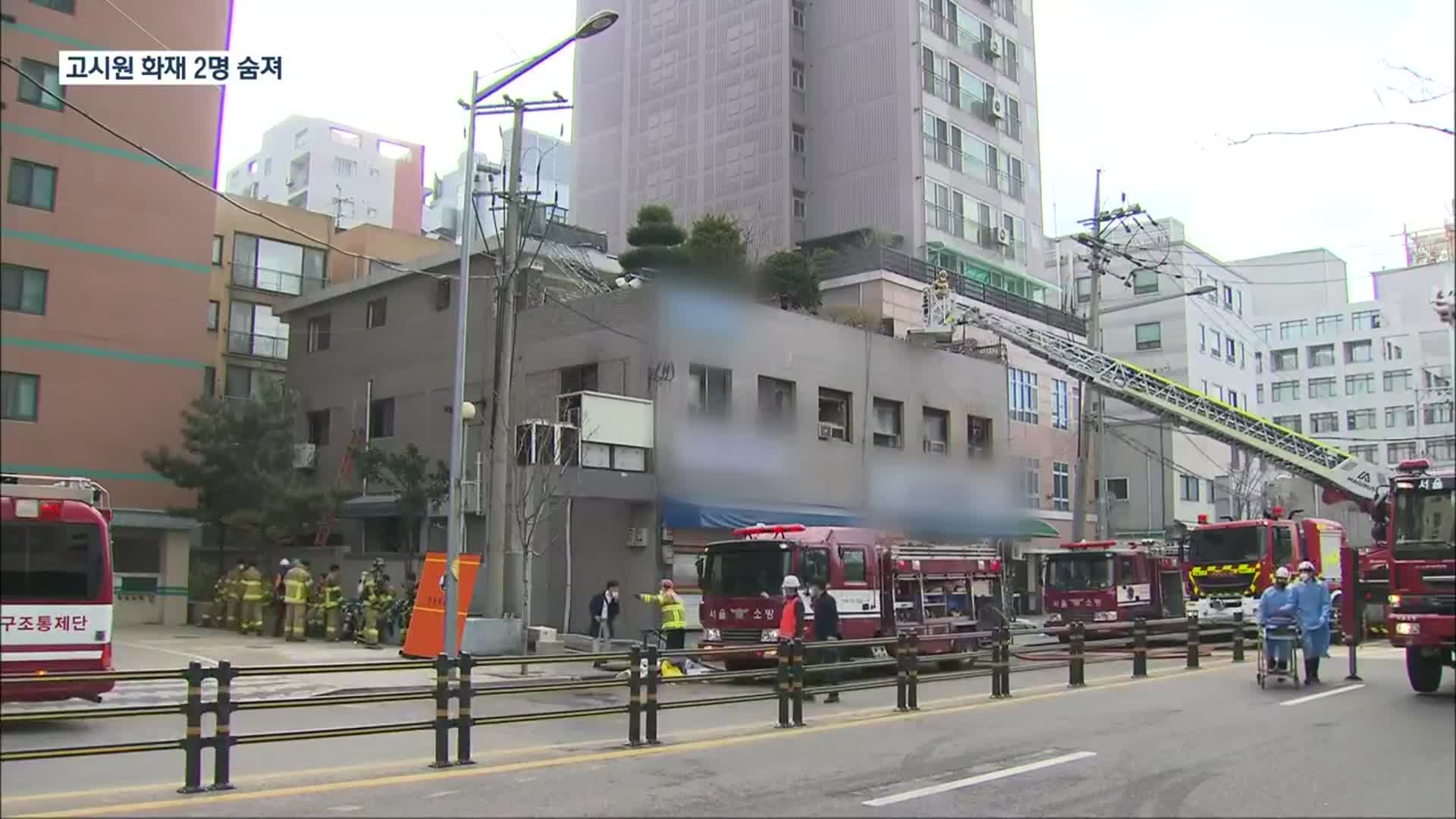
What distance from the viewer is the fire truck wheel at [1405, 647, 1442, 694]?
13219 millimetres

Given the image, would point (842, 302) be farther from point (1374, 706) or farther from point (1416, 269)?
point (1416, 269)

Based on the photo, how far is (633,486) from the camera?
2783 cm

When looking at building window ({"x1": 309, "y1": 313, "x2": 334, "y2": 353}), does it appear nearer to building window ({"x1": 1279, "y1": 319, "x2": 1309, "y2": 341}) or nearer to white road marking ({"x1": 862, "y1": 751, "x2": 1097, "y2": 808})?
white road marking ({"x1": 862, "y1": 751, "x2": 1097, "y2": 808})

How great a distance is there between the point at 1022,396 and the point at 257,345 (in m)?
28.0

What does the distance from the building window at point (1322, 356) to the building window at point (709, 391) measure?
43488 mm

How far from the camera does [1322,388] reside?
2552 inches

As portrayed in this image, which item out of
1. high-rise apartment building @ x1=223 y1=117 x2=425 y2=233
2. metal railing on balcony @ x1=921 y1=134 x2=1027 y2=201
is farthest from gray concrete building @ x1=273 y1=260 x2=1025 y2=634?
high-rise apartment building @ x1=223 y1=117 x2=425 y2=233

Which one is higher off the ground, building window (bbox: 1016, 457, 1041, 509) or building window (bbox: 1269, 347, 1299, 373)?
building window (bbox: 1269, 347, 1299, 373)

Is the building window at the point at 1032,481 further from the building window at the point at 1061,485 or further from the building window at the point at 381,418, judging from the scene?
the building window at the point at 381,418

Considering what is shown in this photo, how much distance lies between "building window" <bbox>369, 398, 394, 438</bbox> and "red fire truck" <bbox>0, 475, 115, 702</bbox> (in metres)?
22.1

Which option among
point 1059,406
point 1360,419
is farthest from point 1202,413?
point 1360,419

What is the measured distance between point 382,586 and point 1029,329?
2266cm

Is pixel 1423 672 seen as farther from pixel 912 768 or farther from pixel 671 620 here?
pixel 671 620

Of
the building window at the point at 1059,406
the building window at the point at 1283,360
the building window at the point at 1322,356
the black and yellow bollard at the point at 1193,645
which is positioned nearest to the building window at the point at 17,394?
the black and yellow bollard at the point at 1193,645
